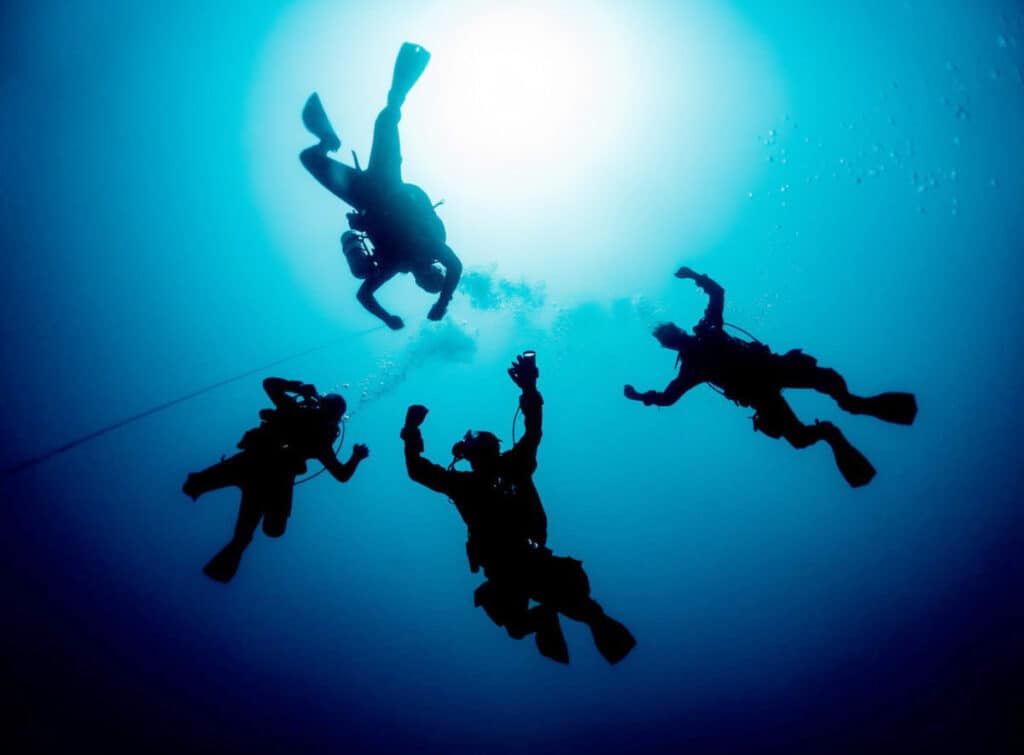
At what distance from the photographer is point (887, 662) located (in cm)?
3422

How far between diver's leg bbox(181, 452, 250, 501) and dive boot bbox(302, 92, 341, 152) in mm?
3812

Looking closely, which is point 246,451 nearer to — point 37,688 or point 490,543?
point 490,543

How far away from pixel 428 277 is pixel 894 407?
5.87 m

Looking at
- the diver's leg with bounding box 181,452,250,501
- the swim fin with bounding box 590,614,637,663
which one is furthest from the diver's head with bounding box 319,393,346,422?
the swim fin with bounding box 590,614,637,663

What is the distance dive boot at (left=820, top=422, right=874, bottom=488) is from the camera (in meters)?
5.00

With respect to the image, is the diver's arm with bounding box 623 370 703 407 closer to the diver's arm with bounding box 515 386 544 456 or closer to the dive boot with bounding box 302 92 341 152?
the diver's arm with bounding box 515 386 544 456

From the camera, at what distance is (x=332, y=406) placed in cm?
579

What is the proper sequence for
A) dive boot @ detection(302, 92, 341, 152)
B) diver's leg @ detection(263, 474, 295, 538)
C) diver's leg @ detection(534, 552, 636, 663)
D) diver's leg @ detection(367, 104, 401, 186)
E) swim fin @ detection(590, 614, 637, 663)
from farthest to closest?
diver's leg @ detection(263, 474, 295, 538), diver's leg @ detection(367, 104, 401, 186), dive boot @ detection(302, 92, 341, 152), diver's leg @ detection(534, 552, 636, 663), swim fin @ detection(590, 614, 637, 663)

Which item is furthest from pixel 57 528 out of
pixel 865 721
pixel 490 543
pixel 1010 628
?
pixel 1010 628

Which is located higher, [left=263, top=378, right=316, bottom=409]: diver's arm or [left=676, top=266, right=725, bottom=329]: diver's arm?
[left=676, top=266, right=725, bottom=329]: diver's arm

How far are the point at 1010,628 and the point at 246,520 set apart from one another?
53.4 metres

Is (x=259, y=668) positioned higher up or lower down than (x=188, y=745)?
higher up

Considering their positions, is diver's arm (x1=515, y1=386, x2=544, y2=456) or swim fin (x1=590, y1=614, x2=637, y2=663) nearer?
swim fin (x1=590, y1=614, x2=637, y2=663)

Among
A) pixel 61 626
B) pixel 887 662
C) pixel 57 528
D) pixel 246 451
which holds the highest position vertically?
pixel 887 662
